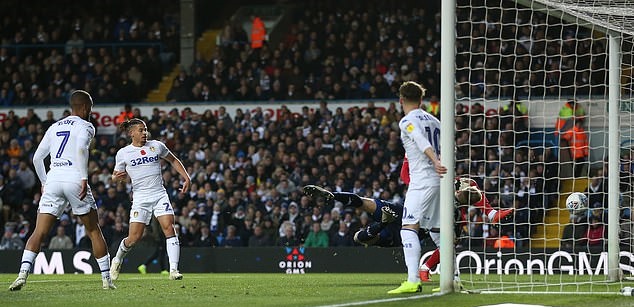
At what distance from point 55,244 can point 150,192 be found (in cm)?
946

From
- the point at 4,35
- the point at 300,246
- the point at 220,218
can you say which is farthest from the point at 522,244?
the point at 4,35

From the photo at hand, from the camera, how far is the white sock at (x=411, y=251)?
414 inches

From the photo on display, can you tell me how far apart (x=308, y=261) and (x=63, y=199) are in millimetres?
9960

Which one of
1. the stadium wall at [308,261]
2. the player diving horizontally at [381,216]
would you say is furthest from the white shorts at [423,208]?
the stadium wall at [308,261]

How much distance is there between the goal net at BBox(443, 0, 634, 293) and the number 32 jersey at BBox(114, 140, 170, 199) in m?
3.98

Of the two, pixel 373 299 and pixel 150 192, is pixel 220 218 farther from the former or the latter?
pixel 373 299

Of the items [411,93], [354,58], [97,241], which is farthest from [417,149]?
[354,58]

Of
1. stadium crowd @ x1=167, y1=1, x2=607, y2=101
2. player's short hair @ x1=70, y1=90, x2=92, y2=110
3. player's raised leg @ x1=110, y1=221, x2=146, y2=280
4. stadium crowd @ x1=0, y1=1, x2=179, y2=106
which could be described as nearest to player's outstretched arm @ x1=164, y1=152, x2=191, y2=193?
player's raised leg @ x1=110, y1=221, x2=146, y2=280

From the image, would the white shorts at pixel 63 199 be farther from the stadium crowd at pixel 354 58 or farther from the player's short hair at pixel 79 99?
the stadium crowd at pixel 354 58

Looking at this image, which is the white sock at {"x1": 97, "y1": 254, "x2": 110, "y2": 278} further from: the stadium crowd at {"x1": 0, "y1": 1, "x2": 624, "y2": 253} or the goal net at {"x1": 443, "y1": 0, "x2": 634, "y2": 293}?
the stadium crowd at {"x1": 0, "y1": 1, "x2": 624, "y2": 253}

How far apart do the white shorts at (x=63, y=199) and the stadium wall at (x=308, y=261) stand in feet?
28.8

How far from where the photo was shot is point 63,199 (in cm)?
1170

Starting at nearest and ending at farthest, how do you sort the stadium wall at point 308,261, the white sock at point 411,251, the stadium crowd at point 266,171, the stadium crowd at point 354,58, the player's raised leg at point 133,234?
1. the white sock at point 411,251
2. the player's raised leg at point 133,234
3. the stadium wall at point 308,261
4. the stadium crowd at point 266,171
5. the stadium crowd at point 354,58

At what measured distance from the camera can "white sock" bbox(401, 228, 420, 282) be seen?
1051 cm
